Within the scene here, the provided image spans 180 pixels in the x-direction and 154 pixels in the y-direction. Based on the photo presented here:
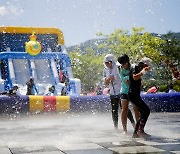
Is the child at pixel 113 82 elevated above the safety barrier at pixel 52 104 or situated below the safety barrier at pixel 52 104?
above

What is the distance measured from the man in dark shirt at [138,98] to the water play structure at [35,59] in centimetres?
1303

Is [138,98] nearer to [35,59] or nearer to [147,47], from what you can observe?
[35,59]

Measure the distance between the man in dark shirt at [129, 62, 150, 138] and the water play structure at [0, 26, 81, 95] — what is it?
1303cm

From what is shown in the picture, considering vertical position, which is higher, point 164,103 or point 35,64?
point 35,64

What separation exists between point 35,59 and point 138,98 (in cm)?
1666

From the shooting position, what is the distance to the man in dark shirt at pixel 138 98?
19.9 feet

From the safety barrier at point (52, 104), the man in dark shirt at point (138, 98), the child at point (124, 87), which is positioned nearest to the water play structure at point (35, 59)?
the safety barrier at point (52, 104)

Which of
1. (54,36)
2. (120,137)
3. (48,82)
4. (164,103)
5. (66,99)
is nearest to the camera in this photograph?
(120,137)

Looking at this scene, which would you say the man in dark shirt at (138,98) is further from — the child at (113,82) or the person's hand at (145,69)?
the child at (113,82)

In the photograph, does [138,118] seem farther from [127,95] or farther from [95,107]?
[95,107]

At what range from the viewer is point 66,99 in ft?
36.4

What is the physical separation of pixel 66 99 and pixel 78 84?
8271 millimetres

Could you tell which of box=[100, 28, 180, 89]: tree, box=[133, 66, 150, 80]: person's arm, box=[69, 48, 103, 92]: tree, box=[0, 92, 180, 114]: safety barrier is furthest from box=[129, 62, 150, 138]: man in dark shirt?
box=[69, 48, 103, 92]: tree

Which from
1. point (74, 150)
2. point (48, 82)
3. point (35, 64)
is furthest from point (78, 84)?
point (74, 150)
